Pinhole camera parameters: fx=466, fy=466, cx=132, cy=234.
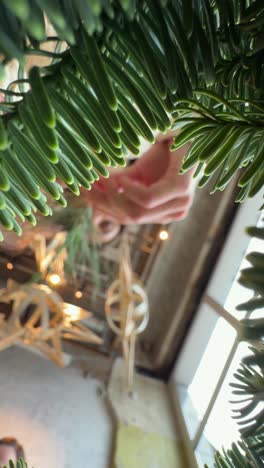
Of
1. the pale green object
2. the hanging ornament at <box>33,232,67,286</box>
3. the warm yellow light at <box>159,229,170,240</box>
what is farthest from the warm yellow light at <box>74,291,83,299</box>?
the warm yellow light at <box>159,229,170,240</box>

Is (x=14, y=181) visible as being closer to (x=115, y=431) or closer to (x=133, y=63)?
(x=133, y=63)

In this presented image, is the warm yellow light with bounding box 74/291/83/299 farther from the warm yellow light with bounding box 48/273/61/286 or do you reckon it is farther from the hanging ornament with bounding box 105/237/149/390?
the hanging ornament with bounding box 105/237/149/390

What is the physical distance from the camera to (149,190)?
30cm

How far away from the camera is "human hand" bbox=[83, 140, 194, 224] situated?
29 cm

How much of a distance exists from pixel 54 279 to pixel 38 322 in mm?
461

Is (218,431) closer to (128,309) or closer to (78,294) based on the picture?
(78,294)

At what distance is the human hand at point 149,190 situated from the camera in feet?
0.97

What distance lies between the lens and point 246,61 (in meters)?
0.15

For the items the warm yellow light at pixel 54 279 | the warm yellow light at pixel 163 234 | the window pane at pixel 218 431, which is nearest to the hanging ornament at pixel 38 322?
the warm yellow light at pixel 54 279

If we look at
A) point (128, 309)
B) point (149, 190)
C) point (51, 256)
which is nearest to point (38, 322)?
point (128, 309)

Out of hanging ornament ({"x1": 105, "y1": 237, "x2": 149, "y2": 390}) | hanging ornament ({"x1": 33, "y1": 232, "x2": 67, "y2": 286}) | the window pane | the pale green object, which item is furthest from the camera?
hanging ornament ({"x1": 105, "y1": 237, "x2": 149, "y2": 390})

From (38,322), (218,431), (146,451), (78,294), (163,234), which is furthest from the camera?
(163,234)

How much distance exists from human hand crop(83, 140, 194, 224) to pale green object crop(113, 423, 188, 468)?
0.23 meters

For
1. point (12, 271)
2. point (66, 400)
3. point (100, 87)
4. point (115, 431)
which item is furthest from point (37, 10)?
point (115, 431)
